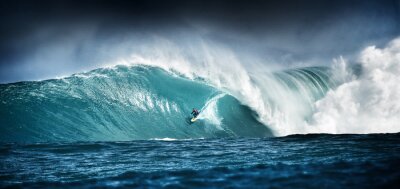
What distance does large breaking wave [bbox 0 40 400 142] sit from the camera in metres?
14.8

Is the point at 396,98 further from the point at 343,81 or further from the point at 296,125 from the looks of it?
the point at 296,125

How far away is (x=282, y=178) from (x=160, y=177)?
2.08 meters

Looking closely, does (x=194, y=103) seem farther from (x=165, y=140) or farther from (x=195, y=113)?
(x=165, y=140)

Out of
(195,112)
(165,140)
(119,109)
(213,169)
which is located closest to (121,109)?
(119,109)

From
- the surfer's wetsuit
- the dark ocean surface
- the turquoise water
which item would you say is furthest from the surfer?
the dark ocean surface

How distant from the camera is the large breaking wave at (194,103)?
14750mm

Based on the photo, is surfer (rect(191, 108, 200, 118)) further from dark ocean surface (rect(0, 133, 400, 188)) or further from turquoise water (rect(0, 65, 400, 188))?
dark ocean surface (rect(0, 133, 400, 188))

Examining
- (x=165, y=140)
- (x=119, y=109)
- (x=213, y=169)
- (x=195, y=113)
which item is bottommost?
(x=213, y=169)

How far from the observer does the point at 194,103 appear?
18234mm

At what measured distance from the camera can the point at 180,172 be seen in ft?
20.1

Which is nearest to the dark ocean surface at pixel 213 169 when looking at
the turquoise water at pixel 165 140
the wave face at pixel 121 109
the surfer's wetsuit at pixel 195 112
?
the turquoise water at pixel 165 140

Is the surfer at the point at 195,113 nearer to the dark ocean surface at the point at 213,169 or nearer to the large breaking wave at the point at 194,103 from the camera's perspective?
the large breaking wave at the point at 194,103

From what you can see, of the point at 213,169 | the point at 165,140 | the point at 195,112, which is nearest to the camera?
the point at 213,169

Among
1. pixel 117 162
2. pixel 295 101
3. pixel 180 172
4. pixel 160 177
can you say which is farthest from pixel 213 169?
pixel 295 101
